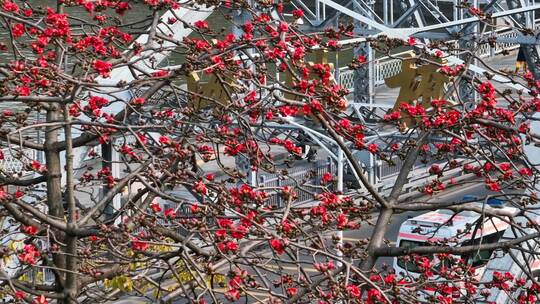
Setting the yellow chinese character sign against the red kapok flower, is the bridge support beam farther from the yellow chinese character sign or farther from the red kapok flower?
the red kapok flower

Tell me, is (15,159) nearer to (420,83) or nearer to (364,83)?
(420,83)

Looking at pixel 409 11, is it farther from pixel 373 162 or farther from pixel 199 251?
pixel 199 251

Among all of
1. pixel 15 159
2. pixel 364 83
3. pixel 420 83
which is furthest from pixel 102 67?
pixel 364 83

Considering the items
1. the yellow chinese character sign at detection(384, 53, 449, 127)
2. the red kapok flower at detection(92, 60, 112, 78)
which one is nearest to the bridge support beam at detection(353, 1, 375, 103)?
the yellow chinese character sign at detection(384, 53, 449, 127)

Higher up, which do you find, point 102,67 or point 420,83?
point 102,67

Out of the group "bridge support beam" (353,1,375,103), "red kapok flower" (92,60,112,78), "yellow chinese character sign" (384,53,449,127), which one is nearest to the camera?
"red kapok flower" (92,60,112,78)

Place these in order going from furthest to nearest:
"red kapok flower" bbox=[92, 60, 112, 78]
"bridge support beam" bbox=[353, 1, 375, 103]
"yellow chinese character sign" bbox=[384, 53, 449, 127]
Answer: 1. "bridge support beam" bbox=[353, 1, 375, 103]
2. "yellow chinese character sign" bbox=[384, 53, 449, 127]
3. "red kapok flower" bbox=[92, 60, 112, 78]

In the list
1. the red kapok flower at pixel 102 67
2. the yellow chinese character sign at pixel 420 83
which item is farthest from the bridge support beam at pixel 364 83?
the red kapok flower at pixel 102 67

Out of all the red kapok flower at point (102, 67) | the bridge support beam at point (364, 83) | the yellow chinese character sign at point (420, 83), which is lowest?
A: the bridge support beam at point (364, 83)

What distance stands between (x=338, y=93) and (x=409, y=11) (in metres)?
21.0

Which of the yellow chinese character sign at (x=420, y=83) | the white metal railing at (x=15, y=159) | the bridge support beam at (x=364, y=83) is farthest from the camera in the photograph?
the bridge support beam at (x=364, y=83)

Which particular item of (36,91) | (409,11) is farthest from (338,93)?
(409,11)

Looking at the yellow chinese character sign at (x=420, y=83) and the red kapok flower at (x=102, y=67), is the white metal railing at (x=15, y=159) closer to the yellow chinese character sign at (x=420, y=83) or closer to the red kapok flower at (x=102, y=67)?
the red kapok flower at (x=102, y=67)

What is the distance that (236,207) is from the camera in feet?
30.2
